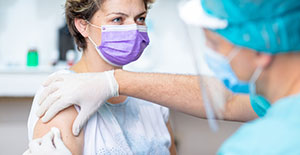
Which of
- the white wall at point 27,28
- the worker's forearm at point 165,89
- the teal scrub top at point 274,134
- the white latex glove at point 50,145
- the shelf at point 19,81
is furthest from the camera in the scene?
the white wall at point 27,28

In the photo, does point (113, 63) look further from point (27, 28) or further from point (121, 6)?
point (27, 28)

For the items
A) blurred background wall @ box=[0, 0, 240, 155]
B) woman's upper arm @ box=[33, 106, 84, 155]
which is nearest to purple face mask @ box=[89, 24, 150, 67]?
woman's upper arm @ box=[33, 106, 84, 155]

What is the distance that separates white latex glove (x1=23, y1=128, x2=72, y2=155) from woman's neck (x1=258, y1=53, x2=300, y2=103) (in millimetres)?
770

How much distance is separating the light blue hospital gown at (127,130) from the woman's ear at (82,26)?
343 mm

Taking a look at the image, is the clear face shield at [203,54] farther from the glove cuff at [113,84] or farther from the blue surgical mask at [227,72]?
the glove cuff at [113,84]

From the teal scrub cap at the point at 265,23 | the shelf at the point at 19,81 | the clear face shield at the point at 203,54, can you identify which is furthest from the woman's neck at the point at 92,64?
the shelf at the point at 19,81

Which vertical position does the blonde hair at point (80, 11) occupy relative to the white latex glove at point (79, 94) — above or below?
above

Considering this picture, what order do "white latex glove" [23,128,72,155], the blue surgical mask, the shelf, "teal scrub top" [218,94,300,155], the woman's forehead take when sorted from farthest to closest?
the shelf
the woman's forehead
"white latex glove" [23,128,72,155]
the blue surgical mask
"teal scrub top" [218,94,300,155]

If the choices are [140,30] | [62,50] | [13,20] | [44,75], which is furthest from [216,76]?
[13,20]

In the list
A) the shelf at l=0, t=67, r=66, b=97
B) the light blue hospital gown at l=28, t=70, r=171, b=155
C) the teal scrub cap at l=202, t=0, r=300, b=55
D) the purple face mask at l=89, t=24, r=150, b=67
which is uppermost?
the teal scrub cap at l=202, t=0, r=300, b=55

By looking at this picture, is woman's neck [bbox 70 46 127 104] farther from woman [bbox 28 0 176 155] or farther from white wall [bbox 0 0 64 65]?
white wall [bbox 0 0 64 65]

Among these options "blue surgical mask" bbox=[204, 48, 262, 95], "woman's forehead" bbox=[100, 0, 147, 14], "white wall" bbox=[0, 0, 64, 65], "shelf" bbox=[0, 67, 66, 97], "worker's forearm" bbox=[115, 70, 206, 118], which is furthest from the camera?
"white wall" bbox=[0, 0, 64, 65]

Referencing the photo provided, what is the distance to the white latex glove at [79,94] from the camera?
4.48 ft

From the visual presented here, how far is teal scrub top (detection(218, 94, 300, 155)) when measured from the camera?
0.77 meters
